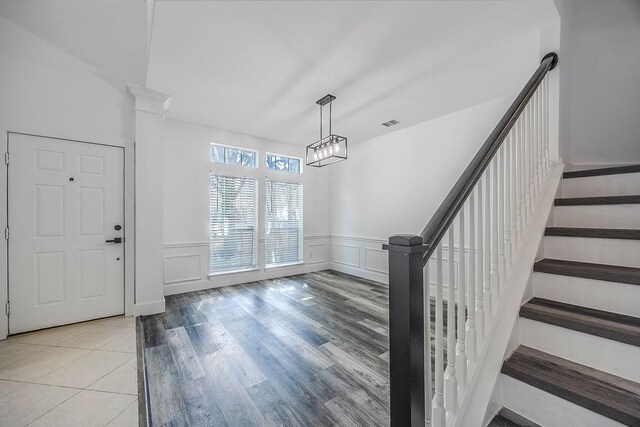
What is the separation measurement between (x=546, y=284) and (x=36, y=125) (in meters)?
4.72

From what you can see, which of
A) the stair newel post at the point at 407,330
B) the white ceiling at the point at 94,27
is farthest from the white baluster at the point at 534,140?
the white ceiling at the point at 94,27

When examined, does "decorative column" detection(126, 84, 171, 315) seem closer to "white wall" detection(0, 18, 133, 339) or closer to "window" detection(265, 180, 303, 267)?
"white wall" detection(0, 18, 133, 339)

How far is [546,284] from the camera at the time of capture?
1448 mm

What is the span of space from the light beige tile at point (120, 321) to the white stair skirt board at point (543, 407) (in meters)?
3.46

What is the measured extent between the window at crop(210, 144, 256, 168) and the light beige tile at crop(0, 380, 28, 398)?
10.8 feet

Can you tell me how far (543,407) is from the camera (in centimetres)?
109

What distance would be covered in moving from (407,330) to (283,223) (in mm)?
4411

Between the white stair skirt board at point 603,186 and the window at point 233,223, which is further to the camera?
the window at point 233,223

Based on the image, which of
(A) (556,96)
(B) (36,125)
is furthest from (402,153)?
(B) (36,125)

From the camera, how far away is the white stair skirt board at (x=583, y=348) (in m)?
1.07

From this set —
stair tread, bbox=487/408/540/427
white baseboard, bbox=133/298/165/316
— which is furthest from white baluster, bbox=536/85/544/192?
white baseboard, bbox=133/298/165/316

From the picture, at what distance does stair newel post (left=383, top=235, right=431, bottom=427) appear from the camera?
0.88 metres

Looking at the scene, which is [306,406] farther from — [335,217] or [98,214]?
[335,217]

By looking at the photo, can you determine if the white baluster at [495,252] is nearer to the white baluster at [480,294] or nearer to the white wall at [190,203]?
the white baluster at [480,294]
